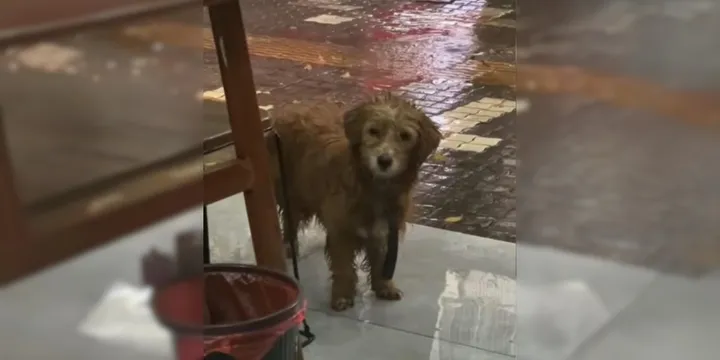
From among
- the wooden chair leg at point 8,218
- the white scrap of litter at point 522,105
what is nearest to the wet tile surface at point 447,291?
the white scrap of litter at point 522,105

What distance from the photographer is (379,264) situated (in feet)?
5.66

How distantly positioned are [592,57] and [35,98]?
0.58 meters

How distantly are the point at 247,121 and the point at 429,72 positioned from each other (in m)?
1.84

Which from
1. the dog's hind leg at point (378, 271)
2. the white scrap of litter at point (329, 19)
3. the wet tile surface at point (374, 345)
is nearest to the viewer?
the wet tile surface at point (374, 345)

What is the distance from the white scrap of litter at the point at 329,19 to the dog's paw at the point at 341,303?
2307 millimetres

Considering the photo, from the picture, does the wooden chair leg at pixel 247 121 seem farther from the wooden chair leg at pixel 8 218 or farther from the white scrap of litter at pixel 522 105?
the wooden chair leg at pixel 8 218

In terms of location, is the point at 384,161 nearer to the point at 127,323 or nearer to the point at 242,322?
the point at 242,322

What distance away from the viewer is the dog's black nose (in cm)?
159

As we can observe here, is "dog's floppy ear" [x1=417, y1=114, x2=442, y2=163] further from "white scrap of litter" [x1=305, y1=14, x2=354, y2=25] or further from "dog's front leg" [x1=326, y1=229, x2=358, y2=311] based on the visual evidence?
"white scrap of litter" [x1=305, y1=14, x2=354, y2=25]

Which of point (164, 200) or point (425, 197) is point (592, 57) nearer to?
point (164, 200)

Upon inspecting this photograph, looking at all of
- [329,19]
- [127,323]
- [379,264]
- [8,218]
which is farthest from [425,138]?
[329,19]

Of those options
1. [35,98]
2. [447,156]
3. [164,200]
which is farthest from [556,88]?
[447,156]

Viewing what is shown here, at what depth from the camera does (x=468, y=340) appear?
5.09ft

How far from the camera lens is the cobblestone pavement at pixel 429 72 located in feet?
7.00
